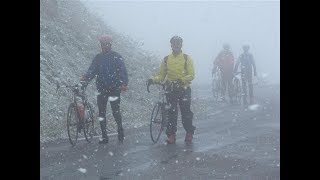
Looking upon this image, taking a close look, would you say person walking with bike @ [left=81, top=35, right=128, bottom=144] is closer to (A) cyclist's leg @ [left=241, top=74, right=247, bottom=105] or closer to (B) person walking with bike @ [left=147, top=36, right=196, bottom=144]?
(B) person walking with bike @ [left=147, top=36, right=196, bottom=144]

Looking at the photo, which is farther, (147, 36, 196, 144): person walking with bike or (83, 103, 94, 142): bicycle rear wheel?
(83, 103, 94, 142): bicycle rear wheel

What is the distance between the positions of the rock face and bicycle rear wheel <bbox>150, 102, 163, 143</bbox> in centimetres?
204

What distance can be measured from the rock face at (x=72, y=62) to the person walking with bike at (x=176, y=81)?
250 cm

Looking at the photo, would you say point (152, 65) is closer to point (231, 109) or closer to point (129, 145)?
point (231, 109)

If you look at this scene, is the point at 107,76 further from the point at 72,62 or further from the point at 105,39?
the point at 72,62

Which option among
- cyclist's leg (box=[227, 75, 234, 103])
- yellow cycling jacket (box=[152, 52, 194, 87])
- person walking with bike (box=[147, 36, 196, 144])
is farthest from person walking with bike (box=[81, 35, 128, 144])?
cyclist's leg (box=[227, 75, 234, 103])

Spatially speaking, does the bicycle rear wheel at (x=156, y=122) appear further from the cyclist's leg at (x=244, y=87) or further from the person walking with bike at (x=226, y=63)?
the cyclist's leg at (x=244, y=87)

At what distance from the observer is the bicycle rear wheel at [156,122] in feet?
35.7

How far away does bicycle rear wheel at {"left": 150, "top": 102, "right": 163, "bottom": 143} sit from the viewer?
1089 centimetres

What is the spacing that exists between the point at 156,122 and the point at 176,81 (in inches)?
37.2

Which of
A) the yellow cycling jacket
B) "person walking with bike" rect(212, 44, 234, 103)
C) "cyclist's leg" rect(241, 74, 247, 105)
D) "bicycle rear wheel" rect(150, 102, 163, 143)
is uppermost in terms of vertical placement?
"person walking with bike" rect(212, 44, 234, 103)
